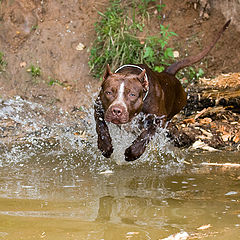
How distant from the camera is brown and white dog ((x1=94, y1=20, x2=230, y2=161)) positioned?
4.63 metres

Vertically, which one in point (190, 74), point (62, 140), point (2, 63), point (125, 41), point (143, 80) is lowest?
point (62, 140)

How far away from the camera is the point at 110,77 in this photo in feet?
16.0

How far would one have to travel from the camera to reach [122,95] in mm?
4680

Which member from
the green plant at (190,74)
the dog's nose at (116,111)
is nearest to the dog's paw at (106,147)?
the dog's nose at (116,111)

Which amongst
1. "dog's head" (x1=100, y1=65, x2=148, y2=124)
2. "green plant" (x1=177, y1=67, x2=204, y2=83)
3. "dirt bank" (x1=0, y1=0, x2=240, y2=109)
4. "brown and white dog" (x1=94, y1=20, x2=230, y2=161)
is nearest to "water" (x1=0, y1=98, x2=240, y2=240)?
"brown and white dog" (x1=94, y1=20, x2=230, y2=161)

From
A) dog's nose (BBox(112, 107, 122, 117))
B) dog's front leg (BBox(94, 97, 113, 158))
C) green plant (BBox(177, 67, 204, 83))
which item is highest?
green plant (BBox(177, 67, 204, 83))

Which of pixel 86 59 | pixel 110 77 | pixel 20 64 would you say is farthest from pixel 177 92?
pixel 20 64

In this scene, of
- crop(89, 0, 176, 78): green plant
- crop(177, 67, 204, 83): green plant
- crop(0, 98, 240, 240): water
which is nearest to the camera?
crop(0, 98, 240, 240): water

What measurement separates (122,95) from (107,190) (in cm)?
103

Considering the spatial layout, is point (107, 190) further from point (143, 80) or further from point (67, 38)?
point (67, 38)

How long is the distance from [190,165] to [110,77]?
124 cm

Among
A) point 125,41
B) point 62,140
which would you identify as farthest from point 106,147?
point 125,41

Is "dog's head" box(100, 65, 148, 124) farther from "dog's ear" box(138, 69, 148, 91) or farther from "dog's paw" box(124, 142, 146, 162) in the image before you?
"dog's paw" box(124, 142, 146, 162)

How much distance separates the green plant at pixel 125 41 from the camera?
796 centimetres
